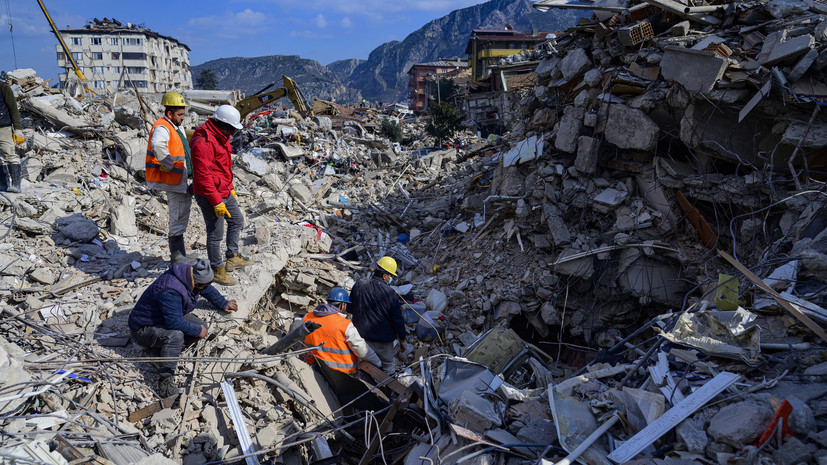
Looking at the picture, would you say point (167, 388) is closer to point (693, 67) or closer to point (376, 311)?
point (376, 311)

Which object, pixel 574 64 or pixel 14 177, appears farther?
pixel 574 64

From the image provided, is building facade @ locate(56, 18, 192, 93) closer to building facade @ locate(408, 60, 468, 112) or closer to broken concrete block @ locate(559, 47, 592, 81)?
building facade @ locate(408, 60, 468, 112)

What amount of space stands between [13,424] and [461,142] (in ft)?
57.9

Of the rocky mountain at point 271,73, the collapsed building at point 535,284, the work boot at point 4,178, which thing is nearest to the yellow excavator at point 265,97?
the collapsed building at point 535,284

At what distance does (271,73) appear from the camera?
306 feet

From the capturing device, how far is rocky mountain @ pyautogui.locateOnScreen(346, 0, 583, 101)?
98.1 meters

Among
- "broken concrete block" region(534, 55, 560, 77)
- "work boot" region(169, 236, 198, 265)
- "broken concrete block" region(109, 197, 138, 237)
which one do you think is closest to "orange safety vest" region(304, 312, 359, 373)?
"work boot" region(169, 236, 198, 265)

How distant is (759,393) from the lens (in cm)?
243

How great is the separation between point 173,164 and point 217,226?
72 cm

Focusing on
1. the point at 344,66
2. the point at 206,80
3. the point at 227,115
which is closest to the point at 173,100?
the point at 227,115

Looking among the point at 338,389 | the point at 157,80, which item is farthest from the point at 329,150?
the point at 157,80

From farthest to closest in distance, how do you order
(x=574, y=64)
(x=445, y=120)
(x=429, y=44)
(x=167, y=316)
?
1. (x=429, y=44)
2. (x=445, y=120)
3. (x=574, y=64)
4. (x=167, y=316)

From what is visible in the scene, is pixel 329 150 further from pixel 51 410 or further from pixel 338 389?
pixel 51 410

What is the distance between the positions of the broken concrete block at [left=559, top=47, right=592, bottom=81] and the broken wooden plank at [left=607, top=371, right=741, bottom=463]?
5293mm
